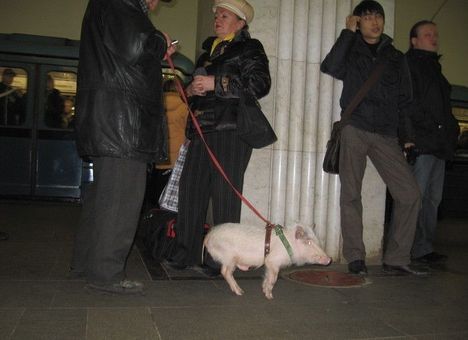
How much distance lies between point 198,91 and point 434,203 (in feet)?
9.20

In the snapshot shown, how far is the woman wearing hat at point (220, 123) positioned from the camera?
371 centimetres

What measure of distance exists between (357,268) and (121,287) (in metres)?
2.14

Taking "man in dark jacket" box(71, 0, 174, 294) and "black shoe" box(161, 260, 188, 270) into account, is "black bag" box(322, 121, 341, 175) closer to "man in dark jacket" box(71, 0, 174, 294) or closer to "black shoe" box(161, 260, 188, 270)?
"black shoe" box(161, 260, 188, 270)

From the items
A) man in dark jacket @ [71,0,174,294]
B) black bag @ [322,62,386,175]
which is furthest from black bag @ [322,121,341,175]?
man in dark jacket @ [71,0,174,294]

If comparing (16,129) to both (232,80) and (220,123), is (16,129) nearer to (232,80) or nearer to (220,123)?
(220,123)

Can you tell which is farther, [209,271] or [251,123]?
[209,271]

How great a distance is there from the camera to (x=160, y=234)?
4.25 meters

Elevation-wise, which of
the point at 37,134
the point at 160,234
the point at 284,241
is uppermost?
Answer: the point at 37,134

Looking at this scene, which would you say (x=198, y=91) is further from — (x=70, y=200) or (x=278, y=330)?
(x=70, y=200)

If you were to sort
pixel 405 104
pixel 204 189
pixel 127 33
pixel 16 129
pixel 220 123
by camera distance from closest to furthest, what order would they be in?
pixel 127 33 < pixel 220 123 < pixel 204 189 < pixel 405 104 < pixel 16 129

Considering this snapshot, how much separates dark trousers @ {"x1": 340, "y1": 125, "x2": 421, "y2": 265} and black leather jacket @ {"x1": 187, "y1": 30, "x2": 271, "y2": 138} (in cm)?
103

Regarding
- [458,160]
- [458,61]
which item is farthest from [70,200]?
[458,61]

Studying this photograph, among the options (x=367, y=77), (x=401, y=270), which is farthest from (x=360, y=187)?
(x=367, y=77)

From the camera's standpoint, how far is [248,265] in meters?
3.35
